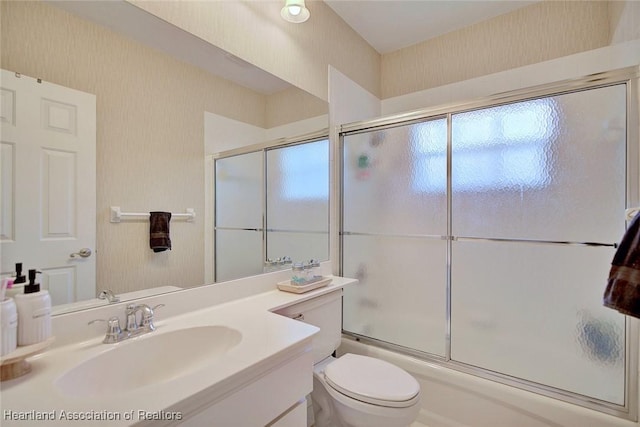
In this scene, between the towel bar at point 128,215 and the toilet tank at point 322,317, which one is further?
the toilet tank at point 322,317

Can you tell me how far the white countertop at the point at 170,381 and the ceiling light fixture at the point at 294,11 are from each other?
1.48 meters

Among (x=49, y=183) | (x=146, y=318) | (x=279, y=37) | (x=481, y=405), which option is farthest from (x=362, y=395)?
(x=279, y=37)

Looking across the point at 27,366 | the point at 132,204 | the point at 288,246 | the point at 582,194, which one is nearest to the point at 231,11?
the point at 132,204

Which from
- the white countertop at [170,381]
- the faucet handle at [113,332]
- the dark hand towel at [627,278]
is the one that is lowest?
the white countertop at [170,381]

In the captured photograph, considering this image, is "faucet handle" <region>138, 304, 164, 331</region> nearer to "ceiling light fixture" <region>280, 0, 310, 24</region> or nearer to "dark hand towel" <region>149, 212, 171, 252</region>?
"dark hand towel" <region>149, 212, 171, 252</region>

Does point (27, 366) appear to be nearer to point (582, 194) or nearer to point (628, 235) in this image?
point (628, 235)

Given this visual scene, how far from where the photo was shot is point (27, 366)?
697 mm

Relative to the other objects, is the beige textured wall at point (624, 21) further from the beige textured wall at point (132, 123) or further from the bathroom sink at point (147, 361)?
the bathroom sink at point (147, 361)

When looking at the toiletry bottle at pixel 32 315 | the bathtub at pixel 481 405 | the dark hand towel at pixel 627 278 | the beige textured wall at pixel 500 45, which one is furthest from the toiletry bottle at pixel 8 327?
the beige textured wall at pixel 500 45

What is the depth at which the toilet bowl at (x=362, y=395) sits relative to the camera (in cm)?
120

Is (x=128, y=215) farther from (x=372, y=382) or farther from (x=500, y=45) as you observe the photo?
(x=500, y=45)

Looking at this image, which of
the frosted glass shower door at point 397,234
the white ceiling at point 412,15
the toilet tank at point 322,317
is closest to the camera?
the toilet tank at point 322,317

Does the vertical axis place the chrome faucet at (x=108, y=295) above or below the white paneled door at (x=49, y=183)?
below

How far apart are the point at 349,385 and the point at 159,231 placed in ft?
3.38
